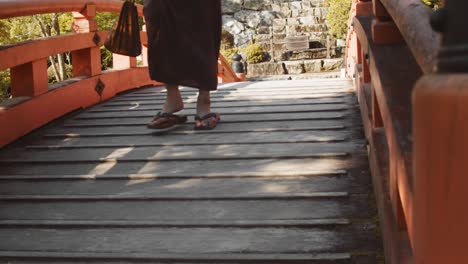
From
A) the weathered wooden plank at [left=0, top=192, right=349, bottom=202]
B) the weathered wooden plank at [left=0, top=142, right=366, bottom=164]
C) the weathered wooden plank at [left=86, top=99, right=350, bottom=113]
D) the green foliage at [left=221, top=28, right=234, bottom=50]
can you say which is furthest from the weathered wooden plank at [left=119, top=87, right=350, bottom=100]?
the green foliage at [left=221, top=28, right=234, bottom=50]

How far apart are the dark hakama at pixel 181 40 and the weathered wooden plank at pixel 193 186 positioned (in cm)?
96

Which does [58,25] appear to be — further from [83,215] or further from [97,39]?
[83,215]

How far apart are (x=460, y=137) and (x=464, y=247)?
16cm

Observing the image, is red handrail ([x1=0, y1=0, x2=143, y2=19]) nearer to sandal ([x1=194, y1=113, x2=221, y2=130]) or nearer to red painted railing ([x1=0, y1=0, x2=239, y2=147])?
red painted railing ([x1=0, y1=0, x2=239, y2=147])

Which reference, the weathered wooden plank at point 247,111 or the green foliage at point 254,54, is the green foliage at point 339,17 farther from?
the weathered wooden plank at point 247,111

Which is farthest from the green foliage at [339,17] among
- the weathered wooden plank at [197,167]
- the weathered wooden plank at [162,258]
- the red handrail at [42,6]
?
the weathered wooden plank at [162,258]

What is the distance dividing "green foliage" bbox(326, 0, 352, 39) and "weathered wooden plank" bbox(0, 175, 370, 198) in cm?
1627

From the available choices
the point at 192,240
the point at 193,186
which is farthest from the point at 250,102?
the point at 192,240

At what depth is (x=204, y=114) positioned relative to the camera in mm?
4012

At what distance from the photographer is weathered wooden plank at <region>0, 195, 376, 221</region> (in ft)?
8.50

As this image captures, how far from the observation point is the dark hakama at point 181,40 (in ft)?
12.7

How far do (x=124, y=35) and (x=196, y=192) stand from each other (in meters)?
1.54

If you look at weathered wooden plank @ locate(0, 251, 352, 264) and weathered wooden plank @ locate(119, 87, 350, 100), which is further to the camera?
weathered wooden plank @ locate(119, 87, 350, 100)

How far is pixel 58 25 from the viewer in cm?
1708
